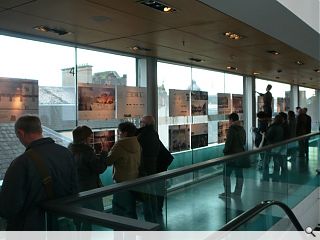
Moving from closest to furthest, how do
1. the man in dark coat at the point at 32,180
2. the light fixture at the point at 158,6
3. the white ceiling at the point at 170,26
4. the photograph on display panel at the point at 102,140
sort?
the man in dark coat at the point at 32,180 < the light fixture at the point at 158,6 < the white ceiling at the point at 170,26 < the photograph on display panel at the point at 102,140

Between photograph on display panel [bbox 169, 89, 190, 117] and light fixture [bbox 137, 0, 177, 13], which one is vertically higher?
light fixture [bbox 137, 0, 177, 13]

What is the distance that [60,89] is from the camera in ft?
18.0

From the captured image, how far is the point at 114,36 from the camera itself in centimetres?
520

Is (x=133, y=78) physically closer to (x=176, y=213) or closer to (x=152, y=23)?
(x=152, y=23)

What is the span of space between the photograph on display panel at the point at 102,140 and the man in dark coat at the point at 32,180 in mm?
3446

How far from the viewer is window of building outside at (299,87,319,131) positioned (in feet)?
55.9

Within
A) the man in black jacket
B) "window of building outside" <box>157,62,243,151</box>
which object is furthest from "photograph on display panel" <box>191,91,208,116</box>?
the man in black jacket

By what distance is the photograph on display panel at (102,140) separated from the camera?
19.4ft

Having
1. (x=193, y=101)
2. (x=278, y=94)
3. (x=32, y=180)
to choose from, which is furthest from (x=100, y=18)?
(x=278, y=94)

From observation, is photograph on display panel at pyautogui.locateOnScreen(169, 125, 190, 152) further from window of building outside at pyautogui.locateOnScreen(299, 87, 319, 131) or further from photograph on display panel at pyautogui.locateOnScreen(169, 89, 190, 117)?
window of building outside at pyautogui.locateOnScreen(299, 87, 319, 131)

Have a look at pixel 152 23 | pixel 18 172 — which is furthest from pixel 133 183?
pixel 152 23

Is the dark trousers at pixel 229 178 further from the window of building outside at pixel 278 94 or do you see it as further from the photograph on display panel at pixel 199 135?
the window of building outside at pixel 278 94

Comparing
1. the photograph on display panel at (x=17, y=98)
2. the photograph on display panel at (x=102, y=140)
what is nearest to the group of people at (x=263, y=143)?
the photograph on display panel at (x=102, y=140)

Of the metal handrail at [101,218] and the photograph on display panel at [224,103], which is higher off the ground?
the photograph on display panel at [224,103]
